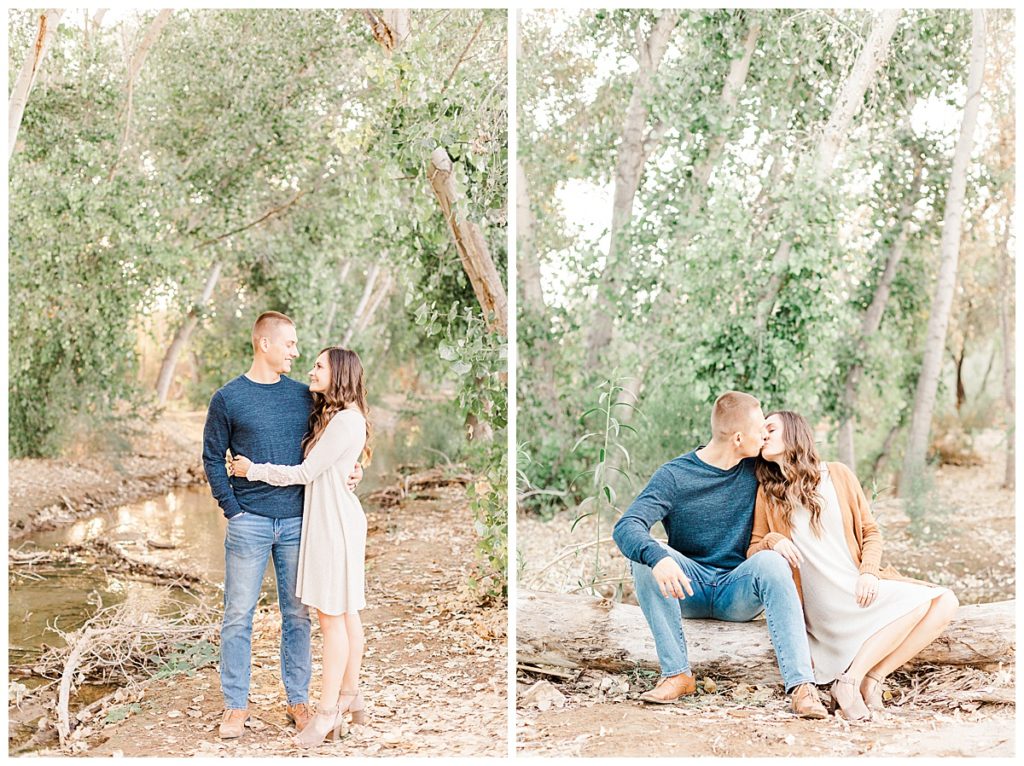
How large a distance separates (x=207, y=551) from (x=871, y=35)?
5.02m

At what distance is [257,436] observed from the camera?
9.61ft

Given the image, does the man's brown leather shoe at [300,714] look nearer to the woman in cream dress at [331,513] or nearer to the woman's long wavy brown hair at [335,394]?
the woman in cream dress at [331,513]

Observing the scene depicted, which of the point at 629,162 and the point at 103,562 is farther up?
the point at 629,162

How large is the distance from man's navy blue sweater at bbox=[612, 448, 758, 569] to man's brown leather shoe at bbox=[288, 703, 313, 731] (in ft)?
4.32

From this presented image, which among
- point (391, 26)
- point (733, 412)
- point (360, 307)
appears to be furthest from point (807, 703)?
point (360, 307)

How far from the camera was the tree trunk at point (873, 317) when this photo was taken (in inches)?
223

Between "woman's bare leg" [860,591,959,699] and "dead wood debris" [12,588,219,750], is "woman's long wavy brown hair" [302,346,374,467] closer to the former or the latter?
"dead wood debris" [12,588,219,750]

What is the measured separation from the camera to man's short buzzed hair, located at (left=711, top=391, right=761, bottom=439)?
3.08 meters

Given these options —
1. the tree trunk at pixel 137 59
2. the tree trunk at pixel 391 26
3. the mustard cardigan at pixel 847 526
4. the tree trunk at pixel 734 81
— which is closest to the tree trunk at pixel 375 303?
the tree trunk at pixel 137 59

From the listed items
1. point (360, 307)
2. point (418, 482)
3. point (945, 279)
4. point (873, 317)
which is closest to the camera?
point (945, 279)

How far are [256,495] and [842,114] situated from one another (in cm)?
402

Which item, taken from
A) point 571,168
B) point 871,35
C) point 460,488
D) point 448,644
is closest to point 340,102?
point 571,168

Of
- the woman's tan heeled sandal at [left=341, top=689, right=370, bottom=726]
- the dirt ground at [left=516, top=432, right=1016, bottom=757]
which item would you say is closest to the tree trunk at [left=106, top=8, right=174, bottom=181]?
the woman's tan heeled sandal at [left=341, top=689, right=370, bottom=726]

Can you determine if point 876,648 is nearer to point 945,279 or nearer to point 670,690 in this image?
point 670,690
